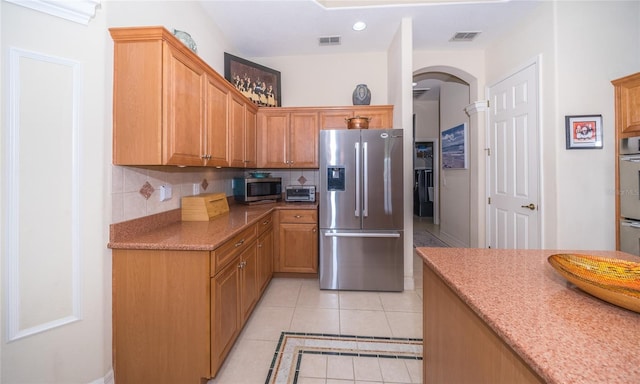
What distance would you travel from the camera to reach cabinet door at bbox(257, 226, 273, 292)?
8.21 ft

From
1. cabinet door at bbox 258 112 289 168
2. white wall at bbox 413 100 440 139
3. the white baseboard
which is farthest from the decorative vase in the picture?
white wall at bbox 413 100 440 139

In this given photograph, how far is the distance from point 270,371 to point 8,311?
141cm

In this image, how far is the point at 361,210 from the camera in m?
2.81

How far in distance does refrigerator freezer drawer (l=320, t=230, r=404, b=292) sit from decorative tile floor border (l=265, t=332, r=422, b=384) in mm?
810

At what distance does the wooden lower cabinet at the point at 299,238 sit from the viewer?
10.1ft

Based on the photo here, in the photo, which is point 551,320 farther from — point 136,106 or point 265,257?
point 265,257

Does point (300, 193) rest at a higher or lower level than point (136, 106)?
lower

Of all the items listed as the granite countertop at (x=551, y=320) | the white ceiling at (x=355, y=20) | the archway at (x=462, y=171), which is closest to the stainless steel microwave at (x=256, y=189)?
the white ceiling at (x=355, y=20)

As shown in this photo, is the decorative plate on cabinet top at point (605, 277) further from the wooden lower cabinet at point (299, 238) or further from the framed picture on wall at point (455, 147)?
the framed picture on wall at point (455, 147)

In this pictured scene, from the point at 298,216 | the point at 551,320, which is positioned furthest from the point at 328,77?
the point at 551,320

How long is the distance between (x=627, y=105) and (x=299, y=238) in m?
3.22

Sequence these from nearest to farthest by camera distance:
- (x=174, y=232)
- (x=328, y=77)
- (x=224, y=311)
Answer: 1. (x=224, y=311)
2. (x=174, y=232)
3. (x=328, y=77)

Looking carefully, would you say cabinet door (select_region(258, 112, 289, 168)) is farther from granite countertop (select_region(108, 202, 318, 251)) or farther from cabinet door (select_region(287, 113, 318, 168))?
granite countertop (select_region(108, 202, 318, 251))

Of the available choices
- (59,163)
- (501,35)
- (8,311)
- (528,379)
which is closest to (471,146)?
(501,35)
